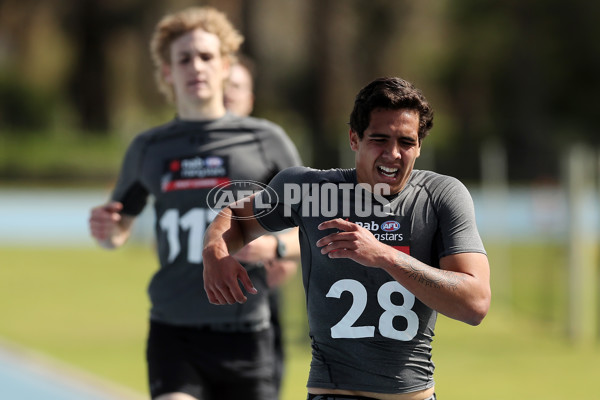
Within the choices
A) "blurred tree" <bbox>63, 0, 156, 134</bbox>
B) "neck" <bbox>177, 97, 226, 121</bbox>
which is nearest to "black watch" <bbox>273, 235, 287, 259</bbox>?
"neck" <bbox>177, 97, 226, 121</bbox>

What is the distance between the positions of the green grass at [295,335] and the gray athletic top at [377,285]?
194 inches

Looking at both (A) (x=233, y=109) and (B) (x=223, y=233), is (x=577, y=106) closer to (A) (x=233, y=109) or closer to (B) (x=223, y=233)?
(A) (x=233, y=109)

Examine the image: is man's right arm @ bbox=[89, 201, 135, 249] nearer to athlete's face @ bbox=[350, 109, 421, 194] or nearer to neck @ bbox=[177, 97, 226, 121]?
neck @ bbox=[177, 97, 226, 121]

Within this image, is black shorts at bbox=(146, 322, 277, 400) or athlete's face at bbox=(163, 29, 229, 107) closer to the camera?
black shorts at bbox=(146, 322, 277, 400)

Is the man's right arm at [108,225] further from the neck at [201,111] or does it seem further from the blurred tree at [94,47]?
the blurred tree at [94,47]

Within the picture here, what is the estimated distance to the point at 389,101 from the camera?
112 inches

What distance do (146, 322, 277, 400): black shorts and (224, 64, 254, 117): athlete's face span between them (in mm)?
1479

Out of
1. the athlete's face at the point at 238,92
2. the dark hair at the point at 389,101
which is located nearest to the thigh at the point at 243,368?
the athlete's face at the point at 238,92

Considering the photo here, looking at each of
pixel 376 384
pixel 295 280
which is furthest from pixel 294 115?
pixel 376 384

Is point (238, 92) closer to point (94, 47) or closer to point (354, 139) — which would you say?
point (354, 139)

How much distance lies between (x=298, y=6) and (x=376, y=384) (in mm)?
32805

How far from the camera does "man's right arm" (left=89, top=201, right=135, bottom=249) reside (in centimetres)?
421

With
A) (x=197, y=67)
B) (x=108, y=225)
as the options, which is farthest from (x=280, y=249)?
(x=197, y=67)

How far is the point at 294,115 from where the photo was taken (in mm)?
41094
